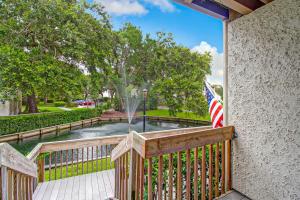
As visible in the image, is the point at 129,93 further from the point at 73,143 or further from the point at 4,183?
the point at 4,183

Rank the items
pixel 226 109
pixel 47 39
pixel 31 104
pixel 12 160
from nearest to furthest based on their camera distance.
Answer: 1. pixel 12 160
2. pixel 226 109
3. pixel 47 39
4. pixel 31 104

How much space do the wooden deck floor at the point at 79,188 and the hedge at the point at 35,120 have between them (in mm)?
9651

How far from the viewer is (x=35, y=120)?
12.6 metres

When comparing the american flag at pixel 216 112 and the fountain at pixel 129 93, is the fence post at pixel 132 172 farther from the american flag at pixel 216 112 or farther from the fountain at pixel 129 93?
the fountain at pixel 129 93

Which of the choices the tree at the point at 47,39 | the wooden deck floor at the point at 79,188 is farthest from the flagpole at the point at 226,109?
the tree at the point at 47,39

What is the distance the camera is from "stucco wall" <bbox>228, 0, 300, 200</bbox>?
1.72 m

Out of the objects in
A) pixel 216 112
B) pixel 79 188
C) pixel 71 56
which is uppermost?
pixel 71 56

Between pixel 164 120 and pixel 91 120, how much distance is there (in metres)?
7.74

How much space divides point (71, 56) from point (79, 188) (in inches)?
474

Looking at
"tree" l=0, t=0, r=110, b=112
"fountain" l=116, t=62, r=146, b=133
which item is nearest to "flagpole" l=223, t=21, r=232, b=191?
"tree" l=0, t=0, r=110, b=112

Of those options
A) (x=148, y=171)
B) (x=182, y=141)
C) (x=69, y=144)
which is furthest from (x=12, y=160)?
(x=69, y=144)

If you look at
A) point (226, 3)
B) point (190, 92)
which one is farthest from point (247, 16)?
point (190, 92)

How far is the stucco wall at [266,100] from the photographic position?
1721 mm

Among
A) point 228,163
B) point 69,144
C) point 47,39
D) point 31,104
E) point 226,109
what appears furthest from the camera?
point 31,104
